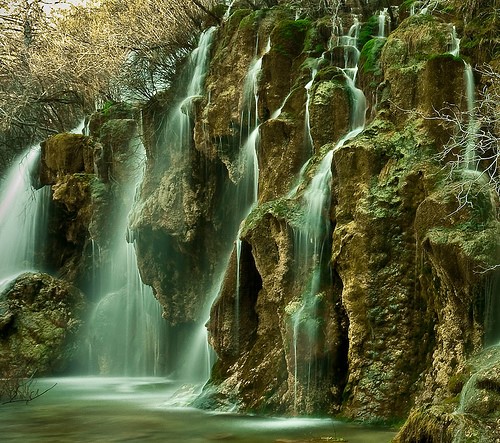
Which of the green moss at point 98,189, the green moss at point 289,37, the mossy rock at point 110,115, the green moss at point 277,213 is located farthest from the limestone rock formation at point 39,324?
the green moss at point 289,37

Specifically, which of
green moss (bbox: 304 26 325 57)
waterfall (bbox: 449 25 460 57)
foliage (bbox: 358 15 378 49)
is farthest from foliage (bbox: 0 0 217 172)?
waterfall (bbox: 449 25 460 57)

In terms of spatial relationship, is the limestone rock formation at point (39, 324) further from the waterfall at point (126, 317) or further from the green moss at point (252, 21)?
the green moss at point (252, 21)

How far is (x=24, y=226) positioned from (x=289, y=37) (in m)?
11.8

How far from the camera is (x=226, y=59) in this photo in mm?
17344

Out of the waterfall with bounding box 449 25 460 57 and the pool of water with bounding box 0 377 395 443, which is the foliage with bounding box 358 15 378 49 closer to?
the waterfall with bounding box 449 25 460 57

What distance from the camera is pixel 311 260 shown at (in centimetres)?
1168

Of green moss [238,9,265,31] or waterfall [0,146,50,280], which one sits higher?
green moss [238,9,265,31]

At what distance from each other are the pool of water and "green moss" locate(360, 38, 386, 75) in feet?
19.8

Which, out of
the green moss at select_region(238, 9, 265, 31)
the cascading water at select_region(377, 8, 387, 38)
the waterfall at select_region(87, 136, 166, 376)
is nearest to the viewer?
the cascading water at select_region(377, 8, 387, 38)

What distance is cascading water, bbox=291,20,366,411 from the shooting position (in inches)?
435

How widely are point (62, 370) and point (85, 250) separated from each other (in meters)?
4.51

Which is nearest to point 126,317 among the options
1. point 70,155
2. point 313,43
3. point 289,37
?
point 70,155

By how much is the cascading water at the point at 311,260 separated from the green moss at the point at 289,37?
361cm

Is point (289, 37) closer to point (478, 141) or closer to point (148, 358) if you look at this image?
point (478, 141)
